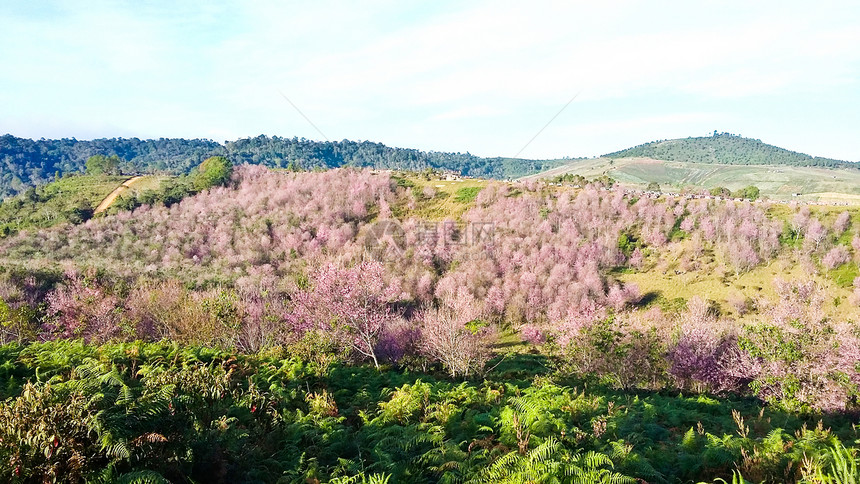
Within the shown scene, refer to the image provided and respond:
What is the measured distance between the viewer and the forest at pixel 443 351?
23.2 feet

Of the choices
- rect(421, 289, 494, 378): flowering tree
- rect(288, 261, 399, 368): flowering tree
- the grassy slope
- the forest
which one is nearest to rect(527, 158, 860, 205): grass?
the forest

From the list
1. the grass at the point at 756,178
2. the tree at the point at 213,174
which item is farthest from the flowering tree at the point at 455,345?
the grass at the point at 756,178

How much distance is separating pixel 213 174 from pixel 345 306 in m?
77.8

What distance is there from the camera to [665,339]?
24328 mm

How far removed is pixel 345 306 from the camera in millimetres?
25891

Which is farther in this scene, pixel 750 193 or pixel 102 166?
pixel 102 166

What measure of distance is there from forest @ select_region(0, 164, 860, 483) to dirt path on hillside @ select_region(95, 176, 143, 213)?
1163cm

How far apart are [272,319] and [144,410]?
759 inches

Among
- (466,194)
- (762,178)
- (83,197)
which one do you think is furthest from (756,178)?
(83,197)

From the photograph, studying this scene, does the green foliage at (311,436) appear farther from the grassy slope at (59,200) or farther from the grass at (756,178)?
the grass at (756,178)

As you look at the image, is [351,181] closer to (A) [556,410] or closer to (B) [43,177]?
(A) [556,410]

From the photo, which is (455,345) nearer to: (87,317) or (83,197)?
(87,317)

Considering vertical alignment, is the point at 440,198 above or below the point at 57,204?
above

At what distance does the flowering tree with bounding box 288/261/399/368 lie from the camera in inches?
989
